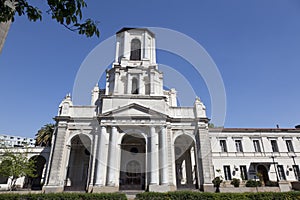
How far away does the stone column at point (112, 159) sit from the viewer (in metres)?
22.4

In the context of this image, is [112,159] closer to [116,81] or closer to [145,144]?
[145,144]

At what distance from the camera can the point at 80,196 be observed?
1575 centimetres

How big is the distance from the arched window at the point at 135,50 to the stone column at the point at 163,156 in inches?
612

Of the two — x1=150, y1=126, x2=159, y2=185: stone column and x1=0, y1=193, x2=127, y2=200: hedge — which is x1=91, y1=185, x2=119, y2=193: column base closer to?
x1=150, y1=126, x2=159, y2=185: stone column

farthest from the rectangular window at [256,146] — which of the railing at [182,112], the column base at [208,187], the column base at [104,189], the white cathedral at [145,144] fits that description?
the column base at [104,189]

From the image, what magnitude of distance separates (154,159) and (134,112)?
6589 mm

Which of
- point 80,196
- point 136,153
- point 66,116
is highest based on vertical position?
point 66,116

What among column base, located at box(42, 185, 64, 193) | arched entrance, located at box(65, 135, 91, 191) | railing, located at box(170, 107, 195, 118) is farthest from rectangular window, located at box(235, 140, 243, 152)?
column base, located at box(42, 185, 64, 193)

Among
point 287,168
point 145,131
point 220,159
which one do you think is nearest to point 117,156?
point 145,131

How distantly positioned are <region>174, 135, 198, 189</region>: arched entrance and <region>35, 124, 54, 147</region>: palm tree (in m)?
22.8

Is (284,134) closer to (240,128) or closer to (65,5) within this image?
(240,128)

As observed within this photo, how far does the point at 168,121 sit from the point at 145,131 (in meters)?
3.61

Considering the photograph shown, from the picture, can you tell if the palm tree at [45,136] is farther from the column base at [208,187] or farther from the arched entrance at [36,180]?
the column base at [208,187]

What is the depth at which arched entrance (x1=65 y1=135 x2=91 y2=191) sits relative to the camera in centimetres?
2680
